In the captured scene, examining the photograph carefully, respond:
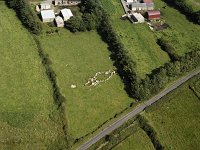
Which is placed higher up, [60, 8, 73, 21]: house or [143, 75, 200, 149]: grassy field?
[60, 8, 73, 21]: house

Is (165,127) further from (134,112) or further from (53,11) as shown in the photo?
(53,11)

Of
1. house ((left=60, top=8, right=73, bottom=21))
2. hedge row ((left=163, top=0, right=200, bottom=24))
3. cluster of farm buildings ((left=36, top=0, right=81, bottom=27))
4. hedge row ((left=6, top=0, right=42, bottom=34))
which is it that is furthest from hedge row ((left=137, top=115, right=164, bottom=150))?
hedge row ((left=163, top=0, right=200, bottom=24))

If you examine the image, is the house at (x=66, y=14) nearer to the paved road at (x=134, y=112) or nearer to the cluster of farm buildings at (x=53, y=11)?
the cluster of farm buildings at (x=53, y=11)

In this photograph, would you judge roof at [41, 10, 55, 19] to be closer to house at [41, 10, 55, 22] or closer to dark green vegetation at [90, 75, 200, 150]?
house at [41, 10, 55, 22]

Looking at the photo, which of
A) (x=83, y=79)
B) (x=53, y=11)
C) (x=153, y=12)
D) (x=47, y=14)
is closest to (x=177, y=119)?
(x=83, y=79)

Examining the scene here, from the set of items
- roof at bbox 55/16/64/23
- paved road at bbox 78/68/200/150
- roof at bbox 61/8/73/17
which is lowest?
paved road at bbox 78/68/200/150
